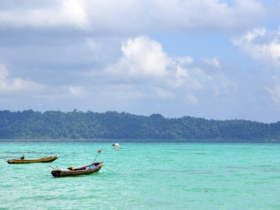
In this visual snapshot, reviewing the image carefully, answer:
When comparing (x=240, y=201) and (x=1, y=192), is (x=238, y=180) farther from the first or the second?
(x=1, y=192)

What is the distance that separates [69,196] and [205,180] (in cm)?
1859

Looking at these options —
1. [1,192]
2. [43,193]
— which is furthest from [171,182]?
[1,192]

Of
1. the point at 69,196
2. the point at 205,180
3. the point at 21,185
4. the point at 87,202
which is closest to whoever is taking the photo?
the point at 87,202

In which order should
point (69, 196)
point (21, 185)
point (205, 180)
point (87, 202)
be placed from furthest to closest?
point (205, 180), point (21, 185), point (69, 196), point (87, 202)

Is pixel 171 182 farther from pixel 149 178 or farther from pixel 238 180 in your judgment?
pixel 238 180

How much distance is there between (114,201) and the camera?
34.6 meters

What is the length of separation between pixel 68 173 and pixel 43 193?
10235 mm

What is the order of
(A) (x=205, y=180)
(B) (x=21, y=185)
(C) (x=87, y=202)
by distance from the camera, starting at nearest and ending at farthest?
(C) (x=87, y=202), (B) (x=21, y=185), (A) (x=205, y=180)

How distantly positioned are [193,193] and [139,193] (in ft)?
17.4

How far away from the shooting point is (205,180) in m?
47.9

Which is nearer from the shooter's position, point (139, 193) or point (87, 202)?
point (87, 202)

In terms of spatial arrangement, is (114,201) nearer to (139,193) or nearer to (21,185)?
(139,193)

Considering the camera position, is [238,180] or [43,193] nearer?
[43,193]

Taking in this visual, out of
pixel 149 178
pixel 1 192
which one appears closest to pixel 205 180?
pixel 149 178
